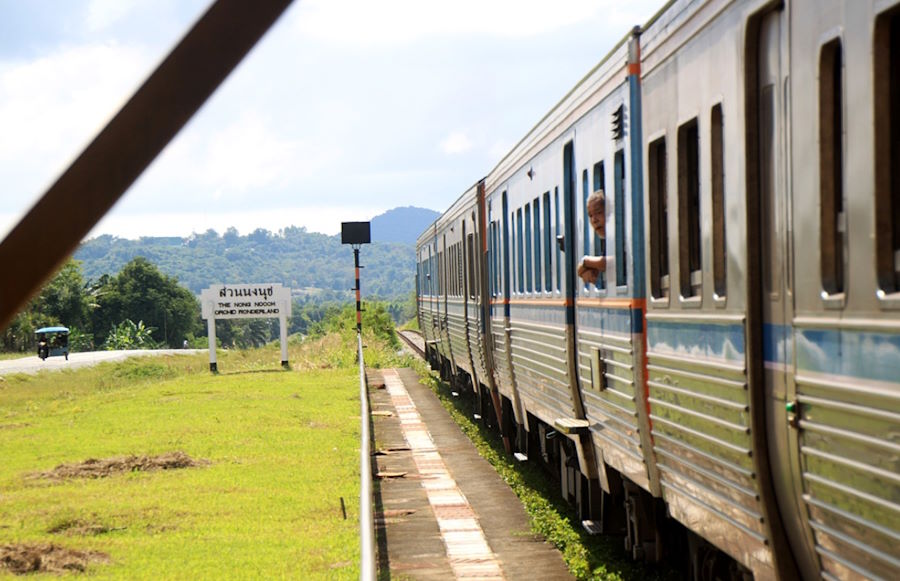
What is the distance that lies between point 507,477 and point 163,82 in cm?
1336

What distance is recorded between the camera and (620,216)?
7.49m

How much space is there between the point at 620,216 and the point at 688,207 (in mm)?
1522

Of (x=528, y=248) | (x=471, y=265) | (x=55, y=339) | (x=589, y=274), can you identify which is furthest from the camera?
(x=55, y=339)

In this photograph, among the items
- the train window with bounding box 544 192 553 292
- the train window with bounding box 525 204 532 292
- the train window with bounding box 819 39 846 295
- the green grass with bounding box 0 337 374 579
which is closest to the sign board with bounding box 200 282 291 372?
the green grass with bounding box 0 337 374 579

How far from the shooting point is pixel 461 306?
20828 mm

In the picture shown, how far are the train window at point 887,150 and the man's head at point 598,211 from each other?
4535 millimetres

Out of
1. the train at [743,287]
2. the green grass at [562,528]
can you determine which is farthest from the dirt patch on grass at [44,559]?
the train at [743,287]

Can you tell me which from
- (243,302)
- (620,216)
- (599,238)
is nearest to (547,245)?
(599,238)

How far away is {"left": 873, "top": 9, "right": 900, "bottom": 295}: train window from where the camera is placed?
134 inches

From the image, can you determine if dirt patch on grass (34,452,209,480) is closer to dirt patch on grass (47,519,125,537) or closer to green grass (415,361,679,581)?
dirt patch on grass (47,519,125,537)

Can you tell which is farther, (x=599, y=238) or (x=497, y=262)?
(x=497, y=262)

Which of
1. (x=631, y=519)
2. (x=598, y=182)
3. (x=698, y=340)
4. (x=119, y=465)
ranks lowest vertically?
(x=119, y=465)

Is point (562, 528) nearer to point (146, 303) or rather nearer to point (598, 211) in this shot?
point (598, 211)

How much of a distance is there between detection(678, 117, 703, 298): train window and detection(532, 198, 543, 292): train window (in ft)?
17.4
